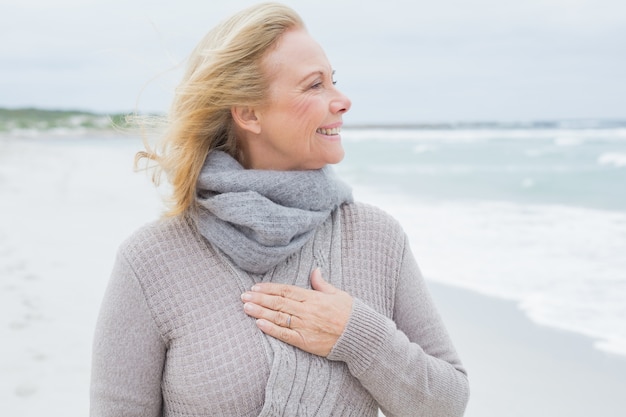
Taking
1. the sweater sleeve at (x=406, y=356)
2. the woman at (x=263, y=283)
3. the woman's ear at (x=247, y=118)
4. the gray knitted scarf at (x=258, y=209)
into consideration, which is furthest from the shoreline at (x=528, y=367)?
the woman's ear at (x=247, y=118)

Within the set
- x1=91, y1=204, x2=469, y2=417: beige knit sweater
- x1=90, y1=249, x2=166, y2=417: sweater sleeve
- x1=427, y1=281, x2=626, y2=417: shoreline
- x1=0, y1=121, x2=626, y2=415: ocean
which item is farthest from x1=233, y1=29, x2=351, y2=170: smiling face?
x1=427, y1=281, x2=626, y2=417: shoreline

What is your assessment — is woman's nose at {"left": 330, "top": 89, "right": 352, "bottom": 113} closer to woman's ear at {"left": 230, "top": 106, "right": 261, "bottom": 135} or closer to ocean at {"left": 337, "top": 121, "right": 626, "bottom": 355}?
woman's ear at {"left": 230, "top": 106, "right": 261, "bottom": 135}

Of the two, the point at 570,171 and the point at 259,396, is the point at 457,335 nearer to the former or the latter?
the point at 259,396

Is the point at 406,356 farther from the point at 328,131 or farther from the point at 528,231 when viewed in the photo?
the point at 528,231

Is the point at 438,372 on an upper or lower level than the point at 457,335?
upper

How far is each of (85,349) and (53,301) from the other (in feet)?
2.79

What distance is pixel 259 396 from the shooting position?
1.54 meters

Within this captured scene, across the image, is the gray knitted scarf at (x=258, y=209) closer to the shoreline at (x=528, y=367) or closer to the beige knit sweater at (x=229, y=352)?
the beige knit sweater at (x=229, y=352)

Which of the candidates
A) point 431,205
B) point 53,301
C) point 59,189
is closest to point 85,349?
point 53,301

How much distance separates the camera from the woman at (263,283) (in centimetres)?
156

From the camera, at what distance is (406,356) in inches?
62.2

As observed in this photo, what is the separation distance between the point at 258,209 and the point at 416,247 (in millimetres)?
4833

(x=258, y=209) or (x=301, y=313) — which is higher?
(x=258, y=209)

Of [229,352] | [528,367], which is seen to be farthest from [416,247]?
[229,352]
